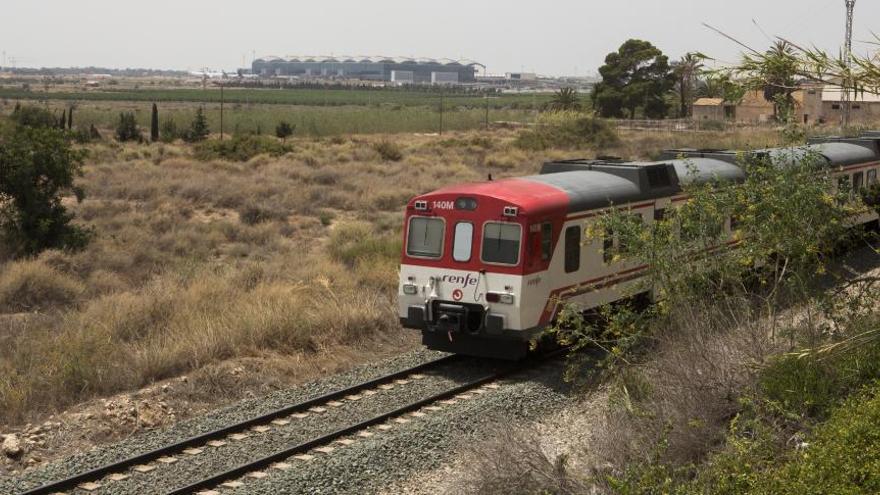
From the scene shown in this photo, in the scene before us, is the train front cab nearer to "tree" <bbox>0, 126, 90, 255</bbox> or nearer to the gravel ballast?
the gravel ballast

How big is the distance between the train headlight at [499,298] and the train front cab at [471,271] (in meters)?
0.01

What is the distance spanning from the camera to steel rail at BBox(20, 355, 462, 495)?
34.9 ft

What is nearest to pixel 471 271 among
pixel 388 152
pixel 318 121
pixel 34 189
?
pixel 34 189

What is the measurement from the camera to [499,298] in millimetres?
14609

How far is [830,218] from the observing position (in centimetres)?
1204

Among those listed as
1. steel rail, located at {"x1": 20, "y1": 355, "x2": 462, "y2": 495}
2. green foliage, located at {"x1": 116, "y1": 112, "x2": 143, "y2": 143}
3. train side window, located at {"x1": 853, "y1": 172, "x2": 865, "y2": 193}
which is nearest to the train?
steel rail, located at {"x1": 20, "y1": 355, "x2": 462, "y2": 495}

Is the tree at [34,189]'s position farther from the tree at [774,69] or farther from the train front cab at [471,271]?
the tree at [774,69]

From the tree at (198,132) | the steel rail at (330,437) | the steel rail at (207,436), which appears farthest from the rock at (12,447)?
the tree at (198,132)

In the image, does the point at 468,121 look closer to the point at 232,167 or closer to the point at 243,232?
the point at 232,167

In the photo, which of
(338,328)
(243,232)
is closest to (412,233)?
(338,328)

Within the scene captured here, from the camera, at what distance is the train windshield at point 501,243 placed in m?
14.6

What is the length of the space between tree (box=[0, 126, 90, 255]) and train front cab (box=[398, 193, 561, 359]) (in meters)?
14.3

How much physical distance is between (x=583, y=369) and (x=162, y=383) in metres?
5.68

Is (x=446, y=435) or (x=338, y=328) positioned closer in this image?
(x=446, y=435)
